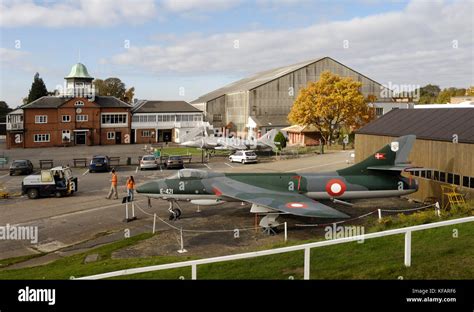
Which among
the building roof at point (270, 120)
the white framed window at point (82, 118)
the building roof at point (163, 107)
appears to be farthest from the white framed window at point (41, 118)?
the building roof at point (270, 120)

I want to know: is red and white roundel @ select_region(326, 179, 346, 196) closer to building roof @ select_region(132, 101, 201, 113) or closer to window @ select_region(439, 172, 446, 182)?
window @ select_region(439, 172, 446, 182)

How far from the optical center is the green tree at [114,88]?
132 m

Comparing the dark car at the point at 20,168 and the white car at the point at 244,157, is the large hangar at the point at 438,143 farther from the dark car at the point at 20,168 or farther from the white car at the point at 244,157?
the dark car at the point at 20,168

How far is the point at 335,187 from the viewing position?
2312 centimetres

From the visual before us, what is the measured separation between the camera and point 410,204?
26.4 meters

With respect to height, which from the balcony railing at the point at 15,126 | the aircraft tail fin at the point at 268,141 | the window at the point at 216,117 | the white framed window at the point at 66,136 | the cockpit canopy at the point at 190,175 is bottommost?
the cockpit canopy at the point at 190,175

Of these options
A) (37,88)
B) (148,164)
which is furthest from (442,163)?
(37,88)

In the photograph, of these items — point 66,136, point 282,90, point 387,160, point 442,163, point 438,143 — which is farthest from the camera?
point 282,90

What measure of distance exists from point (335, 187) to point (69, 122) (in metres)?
61.7

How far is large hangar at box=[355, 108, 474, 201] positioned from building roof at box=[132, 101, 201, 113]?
57980 mm

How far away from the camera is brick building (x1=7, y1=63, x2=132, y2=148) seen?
71.0 m

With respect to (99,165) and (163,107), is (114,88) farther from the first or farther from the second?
(99,165)
